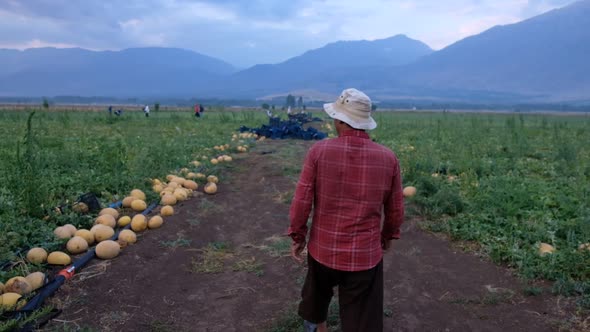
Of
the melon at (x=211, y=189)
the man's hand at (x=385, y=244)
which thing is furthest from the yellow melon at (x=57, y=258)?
the melon at (x=211, y=189)

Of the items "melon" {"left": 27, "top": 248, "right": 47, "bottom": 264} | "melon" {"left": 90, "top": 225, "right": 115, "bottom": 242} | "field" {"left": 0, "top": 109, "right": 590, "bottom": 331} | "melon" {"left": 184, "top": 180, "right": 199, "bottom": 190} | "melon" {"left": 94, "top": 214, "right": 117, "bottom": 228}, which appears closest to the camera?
"melon" {"left": 27, "top": 248, "right": 47, "bottom": 264}

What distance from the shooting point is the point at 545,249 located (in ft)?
14.0

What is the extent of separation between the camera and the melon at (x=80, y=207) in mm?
5076

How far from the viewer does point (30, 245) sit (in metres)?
4.05

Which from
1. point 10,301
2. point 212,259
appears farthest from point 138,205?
point 10,301

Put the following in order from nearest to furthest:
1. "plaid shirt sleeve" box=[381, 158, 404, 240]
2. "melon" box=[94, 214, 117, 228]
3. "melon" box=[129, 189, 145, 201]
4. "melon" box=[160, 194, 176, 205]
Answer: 1. "plaid shirt sleeve" box=[381, 158, 404, 240]
2. "melon" box=[94, 214, 117, 228]
3. "melon" box=[129, 189, 145, 201]
4. "melon" box=[160, 194, 176, 205]

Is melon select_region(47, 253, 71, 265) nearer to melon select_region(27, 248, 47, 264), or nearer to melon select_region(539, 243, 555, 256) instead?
melon select_region(27, 248, 47, 264)

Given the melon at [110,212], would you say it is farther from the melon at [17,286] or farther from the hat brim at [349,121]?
the hat brim at [349,121]

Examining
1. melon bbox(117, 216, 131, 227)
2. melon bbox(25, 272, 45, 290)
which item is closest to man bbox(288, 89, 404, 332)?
melon bbox(25, 272, 45, 290)

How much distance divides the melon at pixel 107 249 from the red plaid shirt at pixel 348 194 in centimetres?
249

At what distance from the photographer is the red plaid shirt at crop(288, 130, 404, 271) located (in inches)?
94.0

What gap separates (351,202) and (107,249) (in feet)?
9.24

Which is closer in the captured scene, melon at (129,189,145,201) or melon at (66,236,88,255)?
melon at (66,236,88,255)

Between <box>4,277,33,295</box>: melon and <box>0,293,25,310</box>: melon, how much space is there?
0.37 feet
